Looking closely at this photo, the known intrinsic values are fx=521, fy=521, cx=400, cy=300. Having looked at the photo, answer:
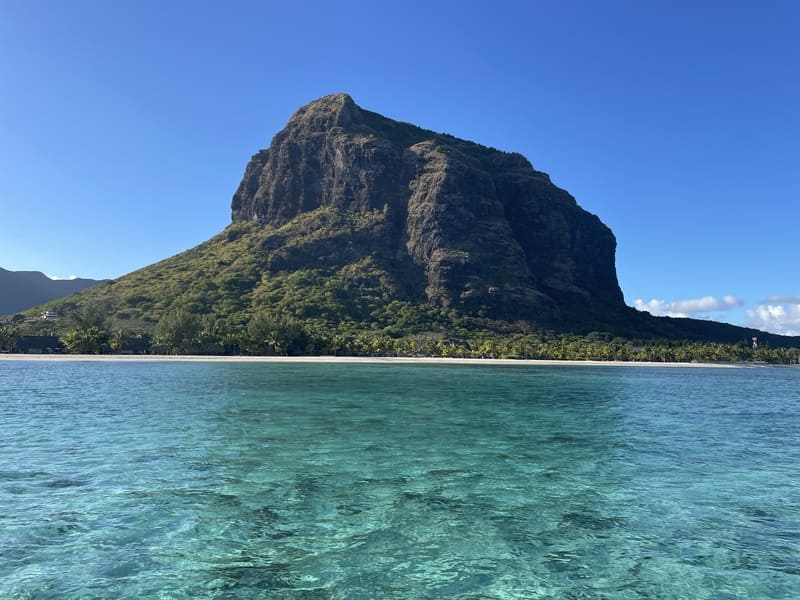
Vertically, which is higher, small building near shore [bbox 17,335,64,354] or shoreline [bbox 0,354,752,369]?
small building near shore [bbox 17,335,64,354]

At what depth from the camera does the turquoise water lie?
11.4m

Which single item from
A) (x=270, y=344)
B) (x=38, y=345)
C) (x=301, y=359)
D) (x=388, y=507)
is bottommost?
(x=388, y=507)

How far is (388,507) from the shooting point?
1634 centimetres

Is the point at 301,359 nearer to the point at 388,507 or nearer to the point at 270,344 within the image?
the point at 270,344

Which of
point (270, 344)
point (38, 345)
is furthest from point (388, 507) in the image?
point (38, 345)

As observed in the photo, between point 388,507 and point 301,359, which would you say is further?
point 301,359

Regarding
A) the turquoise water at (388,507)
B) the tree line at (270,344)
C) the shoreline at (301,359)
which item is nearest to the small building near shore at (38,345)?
the tree line at (270,344)

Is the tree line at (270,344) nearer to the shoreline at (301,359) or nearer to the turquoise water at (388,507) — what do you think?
the shoreline at (301,359)

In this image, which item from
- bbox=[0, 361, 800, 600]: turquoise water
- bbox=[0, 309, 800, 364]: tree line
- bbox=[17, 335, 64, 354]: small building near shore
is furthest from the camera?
bbox=[17, 335, 64, 354]: small building near shore

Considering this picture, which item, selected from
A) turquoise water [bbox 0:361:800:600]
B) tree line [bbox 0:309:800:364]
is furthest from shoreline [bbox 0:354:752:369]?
turquoise water [bbox 0:361:800:600]

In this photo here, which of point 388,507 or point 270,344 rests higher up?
point 270,344

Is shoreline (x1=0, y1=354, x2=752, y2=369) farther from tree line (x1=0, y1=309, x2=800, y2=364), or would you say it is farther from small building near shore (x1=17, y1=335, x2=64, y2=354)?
small building near shore (x1=17, y1=335, x2=64, y2=354)

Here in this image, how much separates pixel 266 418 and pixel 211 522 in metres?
20.9

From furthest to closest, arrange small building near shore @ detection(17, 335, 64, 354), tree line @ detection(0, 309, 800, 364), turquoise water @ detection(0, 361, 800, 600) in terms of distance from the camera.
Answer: small building near shore @ detection(17, 335, 64, 354) → tree line @ detection(0, 309, 800, 364) → turquoise water @ detection(0, 361, 800, 600)
